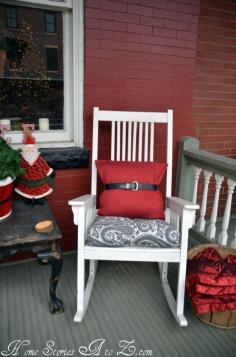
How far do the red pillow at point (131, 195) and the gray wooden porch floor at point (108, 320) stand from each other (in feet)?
1.80

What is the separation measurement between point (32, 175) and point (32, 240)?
18.8 inches

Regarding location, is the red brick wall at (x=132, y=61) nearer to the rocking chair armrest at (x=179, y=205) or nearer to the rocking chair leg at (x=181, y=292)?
the rocking chair armrest at (x=179, y=205)

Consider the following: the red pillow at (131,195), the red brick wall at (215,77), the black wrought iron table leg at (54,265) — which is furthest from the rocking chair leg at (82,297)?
the red brick wall at (215,77)

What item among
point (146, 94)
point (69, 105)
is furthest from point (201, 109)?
point (69, 105)

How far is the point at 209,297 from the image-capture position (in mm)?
1697

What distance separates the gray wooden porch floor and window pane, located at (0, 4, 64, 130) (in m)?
1.20

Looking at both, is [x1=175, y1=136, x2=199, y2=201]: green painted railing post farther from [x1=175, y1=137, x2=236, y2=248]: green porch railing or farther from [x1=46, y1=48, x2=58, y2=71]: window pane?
[x1=46, y1=48, x2=58, y2=71]: window pane

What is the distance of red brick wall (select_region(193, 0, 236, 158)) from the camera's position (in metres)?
2.73

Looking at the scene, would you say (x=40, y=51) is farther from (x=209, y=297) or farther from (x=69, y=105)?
(x=209, y=297)

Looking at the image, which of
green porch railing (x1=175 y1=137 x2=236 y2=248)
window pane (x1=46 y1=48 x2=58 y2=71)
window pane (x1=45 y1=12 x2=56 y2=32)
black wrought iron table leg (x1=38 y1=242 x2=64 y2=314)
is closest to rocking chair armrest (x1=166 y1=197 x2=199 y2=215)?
green porch railing (x1=175 y1=137 x2=236 y2=248)

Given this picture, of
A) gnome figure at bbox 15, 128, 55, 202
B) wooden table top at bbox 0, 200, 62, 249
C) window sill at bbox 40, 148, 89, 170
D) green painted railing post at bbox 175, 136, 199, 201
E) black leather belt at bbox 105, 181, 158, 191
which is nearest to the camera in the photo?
wooden table top at bbox 0, 200, 62, 249

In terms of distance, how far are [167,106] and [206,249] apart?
51.2 inches

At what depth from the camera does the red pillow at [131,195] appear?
196cm

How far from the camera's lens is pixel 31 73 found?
2207 millimetres
